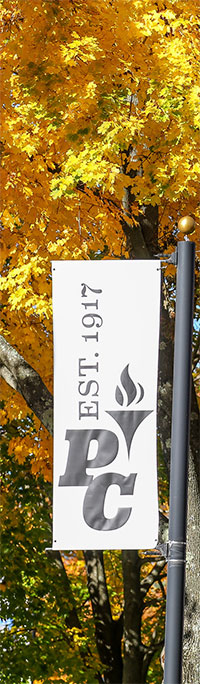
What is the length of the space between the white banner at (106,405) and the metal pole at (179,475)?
0.27 metres

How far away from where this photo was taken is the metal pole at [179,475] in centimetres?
420

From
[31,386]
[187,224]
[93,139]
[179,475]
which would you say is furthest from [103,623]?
[187,224]

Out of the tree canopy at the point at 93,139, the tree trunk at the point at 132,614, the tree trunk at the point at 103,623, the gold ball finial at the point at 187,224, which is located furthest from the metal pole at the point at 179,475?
the tree trunk at the point at 103,623

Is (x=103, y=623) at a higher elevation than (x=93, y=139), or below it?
below

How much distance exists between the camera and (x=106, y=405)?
462 cm

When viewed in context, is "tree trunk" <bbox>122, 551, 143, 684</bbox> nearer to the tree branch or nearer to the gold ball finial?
the tree branch

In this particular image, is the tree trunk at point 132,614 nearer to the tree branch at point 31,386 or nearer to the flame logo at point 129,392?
the tree branch at point 31,386

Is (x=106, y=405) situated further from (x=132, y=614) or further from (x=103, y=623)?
(x=103, y=623)

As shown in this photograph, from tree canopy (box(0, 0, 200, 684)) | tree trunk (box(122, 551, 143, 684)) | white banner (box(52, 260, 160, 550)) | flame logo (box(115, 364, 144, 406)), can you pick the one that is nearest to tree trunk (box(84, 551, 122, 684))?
tree trunk (box(122, 551, 143, 684))

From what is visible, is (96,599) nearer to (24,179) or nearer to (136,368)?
(24,179)

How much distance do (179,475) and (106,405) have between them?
1.91ft

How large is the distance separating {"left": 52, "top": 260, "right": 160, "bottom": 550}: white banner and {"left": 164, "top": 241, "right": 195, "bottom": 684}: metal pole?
27 centimetres

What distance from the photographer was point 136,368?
183 inches

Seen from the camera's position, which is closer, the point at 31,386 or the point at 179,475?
the point at 179,475
